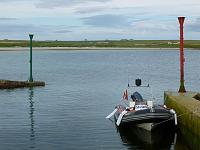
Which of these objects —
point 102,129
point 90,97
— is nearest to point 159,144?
point 102,129

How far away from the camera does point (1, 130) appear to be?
2864 cm

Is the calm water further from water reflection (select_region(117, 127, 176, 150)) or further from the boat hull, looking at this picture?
the boat hull

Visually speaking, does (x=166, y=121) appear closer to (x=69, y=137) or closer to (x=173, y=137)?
(x=173, y=137)

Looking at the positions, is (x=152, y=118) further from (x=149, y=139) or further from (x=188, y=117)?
(x=188, y=117)

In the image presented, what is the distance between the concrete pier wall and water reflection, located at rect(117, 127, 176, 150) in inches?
33.6

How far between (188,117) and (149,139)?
2787 mm

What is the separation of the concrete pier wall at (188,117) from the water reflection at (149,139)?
85 cm

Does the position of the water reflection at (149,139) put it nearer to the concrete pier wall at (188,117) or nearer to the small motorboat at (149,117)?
the small motorboat at (149,117)

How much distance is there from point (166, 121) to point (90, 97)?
20.9 metres

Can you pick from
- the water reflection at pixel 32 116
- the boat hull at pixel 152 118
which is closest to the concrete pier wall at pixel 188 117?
the boat hull at pixel 152 118

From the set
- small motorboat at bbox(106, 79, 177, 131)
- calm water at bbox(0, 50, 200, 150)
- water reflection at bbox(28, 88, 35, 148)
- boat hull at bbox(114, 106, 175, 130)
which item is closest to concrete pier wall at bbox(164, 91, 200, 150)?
small motorboat at bbox(106, 79, 177, 131)

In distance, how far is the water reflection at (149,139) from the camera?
82.1ft

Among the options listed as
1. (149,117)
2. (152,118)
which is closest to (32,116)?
(149,117)

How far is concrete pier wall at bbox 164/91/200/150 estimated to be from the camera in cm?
2178
